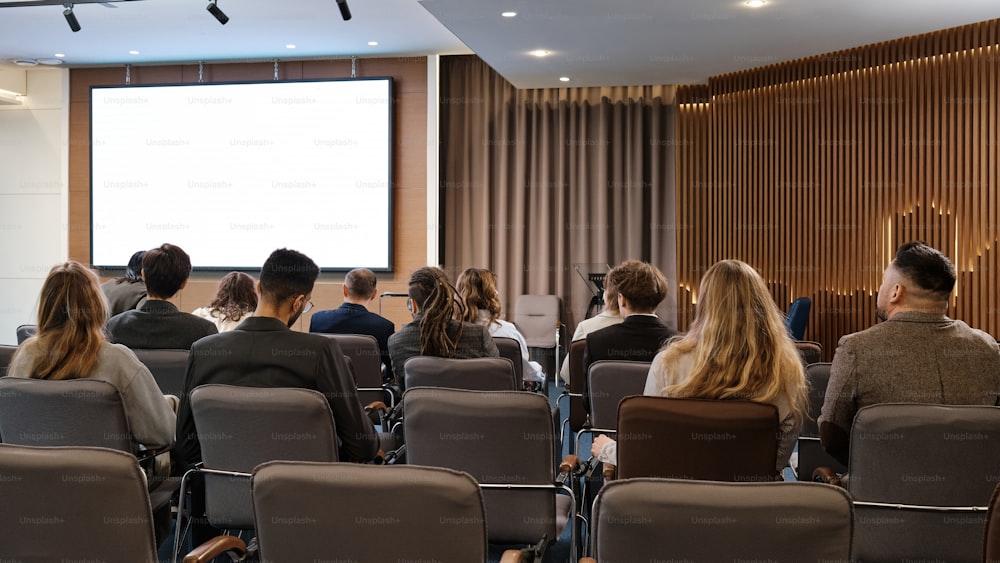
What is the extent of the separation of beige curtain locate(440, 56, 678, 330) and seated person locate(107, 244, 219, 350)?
18.5 feet

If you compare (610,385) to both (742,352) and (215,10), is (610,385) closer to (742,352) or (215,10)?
(742,352)

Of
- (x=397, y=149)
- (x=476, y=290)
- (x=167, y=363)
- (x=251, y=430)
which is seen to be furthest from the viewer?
(x=397, y=149)

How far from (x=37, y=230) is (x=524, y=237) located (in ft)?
19.4

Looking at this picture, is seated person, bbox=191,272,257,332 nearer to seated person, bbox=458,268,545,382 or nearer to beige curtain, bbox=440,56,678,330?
seated person, bbox=458,268,545,382

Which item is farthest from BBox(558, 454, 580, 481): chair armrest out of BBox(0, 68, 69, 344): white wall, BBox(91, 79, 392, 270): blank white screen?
BBox(0, 68, 69, 344): white wall

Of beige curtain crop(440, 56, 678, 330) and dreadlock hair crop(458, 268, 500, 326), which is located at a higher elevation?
beige curtain crop(440, 56, 678, 330)

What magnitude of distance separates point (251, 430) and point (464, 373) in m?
0.97

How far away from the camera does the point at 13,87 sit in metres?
10.0

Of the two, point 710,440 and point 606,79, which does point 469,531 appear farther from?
point 606,79

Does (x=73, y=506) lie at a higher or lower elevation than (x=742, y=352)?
lower

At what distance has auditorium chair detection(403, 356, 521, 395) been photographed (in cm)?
328

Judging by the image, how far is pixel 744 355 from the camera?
2475 mm

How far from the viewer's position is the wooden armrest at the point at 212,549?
192 cm

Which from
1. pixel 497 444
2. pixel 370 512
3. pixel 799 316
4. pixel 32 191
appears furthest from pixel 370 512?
pixel 32 191
